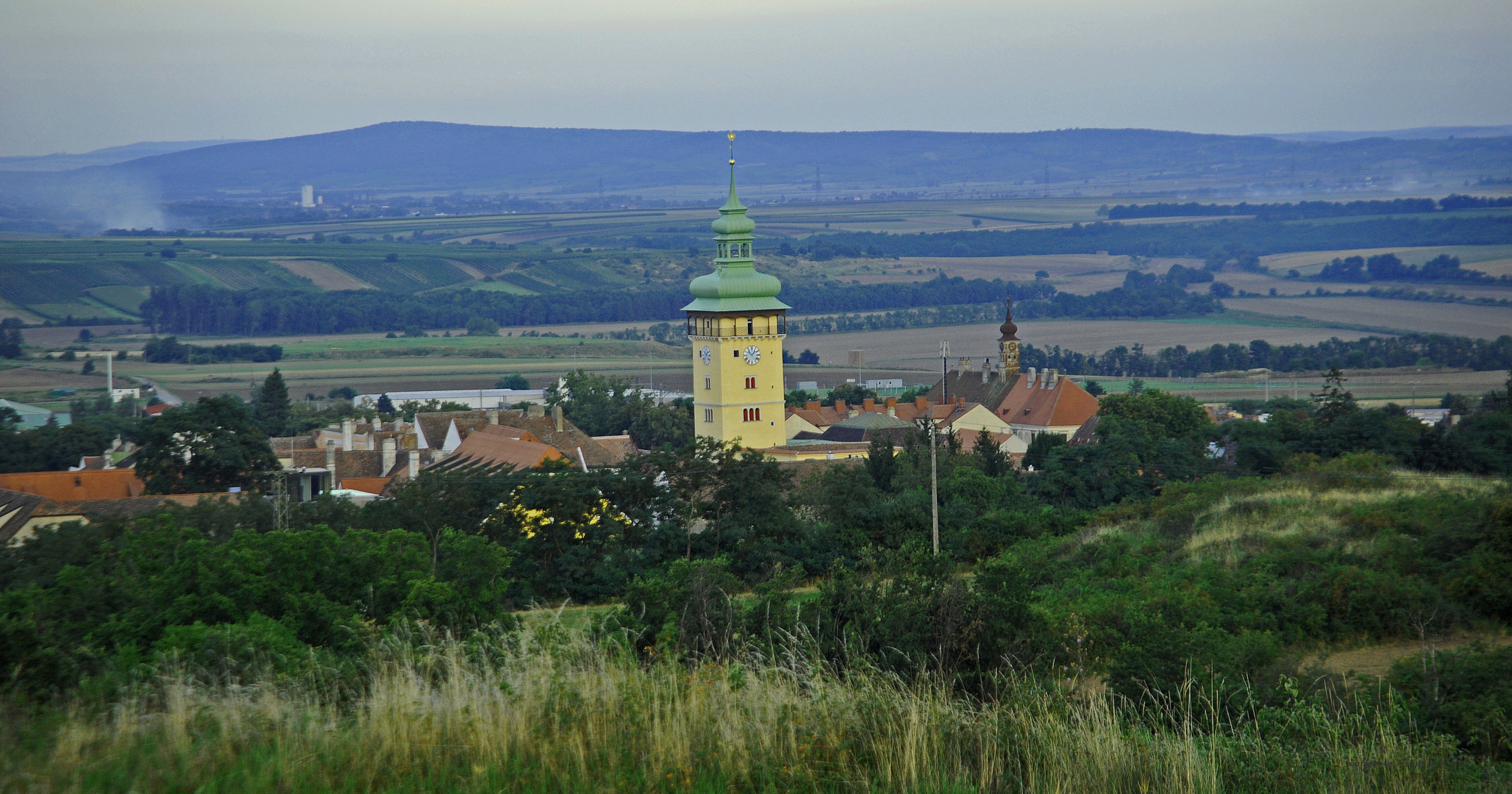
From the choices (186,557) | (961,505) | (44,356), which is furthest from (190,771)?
(44,356)

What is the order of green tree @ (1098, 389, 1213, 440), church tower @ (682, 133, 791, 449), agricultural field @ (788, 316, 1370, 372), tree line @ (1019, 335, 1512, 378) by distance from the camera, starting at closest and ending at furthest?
1. green tree @ (1098, 389, 1213, 440)
2. church tower @ (682, 133, 791, 449)
3. tree line @ (1019, 335, 1512, 378)
4. agricultural field @ (788, 316, 1370, 372)

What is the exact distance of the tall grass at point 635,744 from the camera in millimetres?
8117

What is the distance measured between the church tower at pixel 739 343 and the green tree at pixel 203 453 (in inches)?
983

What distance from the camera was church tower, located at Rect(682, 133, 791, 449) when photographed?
7262 centimetres

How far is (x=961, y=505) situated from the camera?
3897 cm

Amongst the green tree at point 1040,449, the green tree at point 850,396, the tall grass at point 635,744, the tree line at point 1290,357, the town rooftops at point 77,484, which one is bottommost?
the tree line at point 1290,357

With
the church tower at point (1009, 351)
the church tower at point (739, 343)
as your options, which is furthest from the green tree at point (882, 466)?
the church tower at point (1009, 351)

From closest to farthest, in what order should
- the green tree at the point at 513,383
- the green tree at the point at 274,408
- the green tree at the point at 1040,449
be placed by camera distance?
1. the green tree at the point at 1040,449
2. the green tree at the point at 274,408
3. the green tree at the point at 513,383

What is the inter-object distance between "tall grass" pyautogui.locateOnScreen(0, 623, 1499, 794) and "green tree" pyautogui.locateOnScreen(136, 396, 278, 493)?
44.9 m

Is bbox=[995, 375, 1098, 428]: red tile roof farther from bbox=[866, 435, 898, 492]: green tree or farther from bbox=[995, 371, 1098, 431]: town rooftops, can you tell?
bbox=[866, 435, 898, 492]: green tree

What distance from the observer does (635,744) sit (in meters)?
8.77

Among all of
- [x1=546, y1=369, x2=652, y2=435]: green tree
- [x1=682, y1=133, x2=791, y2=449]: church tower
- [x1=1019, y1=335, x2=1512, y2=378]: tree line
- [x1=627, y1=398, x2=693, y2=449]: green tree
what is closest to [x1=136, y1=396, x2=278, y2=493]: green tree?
[x1=682, y1=133, x2=791, y2=449]: church tower

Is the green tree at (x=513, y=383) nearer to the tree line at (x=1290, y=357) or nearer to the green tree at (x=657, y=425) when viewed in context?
the green tree at (x=657, y=425)

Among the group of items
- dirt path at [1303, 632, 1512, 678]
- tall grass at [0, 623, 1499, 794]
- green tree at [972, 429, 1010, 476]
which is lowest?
green tree at [972, 429, 1010, 476]
